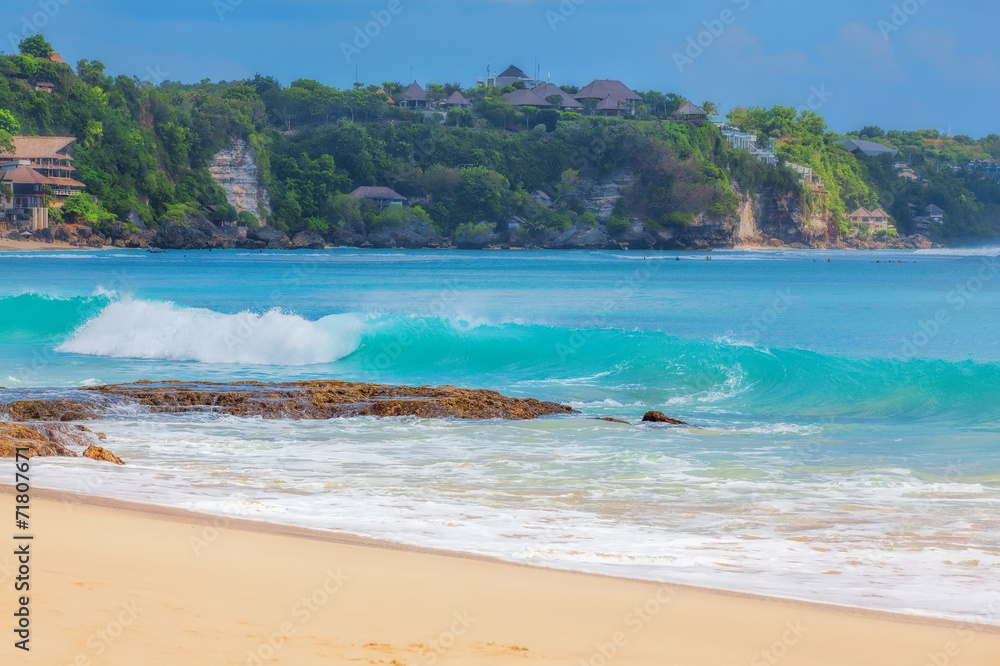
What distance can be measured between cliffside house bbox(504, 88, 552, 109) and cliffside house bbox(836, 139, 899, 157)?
164 ft

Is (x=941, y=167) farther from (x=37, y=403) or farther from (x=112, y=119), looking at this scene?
(x=37, y=403)

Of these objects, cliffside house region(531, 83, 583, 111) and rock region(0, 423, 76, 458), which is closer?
rock region(0, 423, 76, 458)

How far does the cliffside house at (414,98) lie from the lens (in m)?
134

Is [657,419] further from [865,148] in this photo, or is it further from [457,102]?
[865,148]

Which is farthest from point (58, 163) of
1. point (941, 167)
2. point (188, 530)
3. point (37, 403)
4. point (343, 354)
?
point (941, 167)

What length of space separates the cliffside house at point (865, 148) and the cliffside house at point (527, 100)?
1966 inches

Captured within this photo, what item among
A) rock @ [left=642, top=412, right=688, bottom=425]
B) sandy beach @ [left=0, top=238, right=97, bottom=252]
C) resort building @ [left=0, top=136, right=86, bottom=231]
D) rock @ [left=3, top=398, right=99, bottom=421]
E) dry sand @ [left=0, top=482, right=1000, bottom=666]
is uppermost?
resort building @ [left=0, top=136, right=86, bottom=231]

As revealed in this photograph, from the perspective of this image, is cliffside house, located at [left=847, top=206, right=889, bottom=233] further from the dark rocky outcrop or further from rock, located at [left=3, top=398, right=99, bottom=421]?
rock, located at [left=3, top=398, right=99, bottom=421]

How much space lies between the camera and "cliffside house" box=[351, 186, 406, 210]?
10644 centimetres

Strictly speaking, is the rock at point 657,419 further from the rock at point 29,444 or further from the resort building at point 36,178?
the resort building at point 36,178

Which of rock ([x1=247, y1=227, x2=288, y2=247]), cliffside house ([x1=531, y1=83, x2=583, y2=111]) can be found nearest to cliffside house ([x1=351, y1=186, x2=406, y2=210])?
rock ([x1=247, y1=227, x2=288, y2=247])

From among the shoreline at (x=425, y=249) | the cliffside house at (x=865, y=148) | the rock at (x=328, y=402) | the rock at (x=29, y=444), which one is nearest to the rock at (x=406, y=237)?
the shoreline at (x=425, y=249)

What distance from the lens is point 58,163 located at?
84938 mm

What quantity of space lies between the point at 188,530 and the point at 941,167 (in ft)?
554
